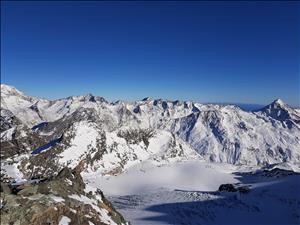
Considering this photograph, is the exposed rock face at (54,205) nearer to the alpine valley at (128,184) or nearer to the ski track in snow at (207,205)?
the alpine valley at (128,184)

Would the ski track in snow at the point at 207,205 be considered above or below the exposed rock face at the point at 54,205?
below

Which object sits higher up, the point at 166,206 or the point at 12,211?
the point at 12,211

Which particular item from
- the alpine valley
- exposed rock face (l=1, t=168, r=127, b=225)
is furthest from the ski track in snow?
exposed rock face (l=1, t=168, r=127, b=225)

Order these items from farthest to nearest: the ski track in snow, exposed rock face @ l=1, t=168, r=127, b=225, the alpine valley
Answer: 1. the ski track in snow
2. the alpine valley
3. exposed rock face @ l=1, t=168, r=127, b=225

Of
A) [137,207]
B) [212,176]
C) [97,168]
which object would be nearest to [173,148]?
[212,176]

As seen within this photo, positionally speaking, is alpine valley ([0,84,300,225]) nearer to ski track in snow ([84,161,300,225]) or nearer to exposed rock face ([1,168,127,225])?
exposed rock face ([1,168,127,225])

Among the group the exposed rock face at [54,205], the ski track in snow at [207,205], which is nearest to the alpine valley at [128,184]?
the exposed rock face at [54,205]

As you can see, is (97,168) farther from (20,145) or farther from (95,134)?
(20,145)

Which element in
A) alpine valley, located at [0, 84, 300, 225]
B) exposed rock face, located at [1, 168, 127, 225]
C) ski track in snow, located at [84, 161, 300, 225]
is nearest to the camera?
exposed rock face, located at [1, 168, 127, 225]

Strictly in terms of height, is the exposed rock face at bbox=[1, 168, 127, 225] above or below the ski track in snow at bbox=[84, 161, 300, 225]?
above
